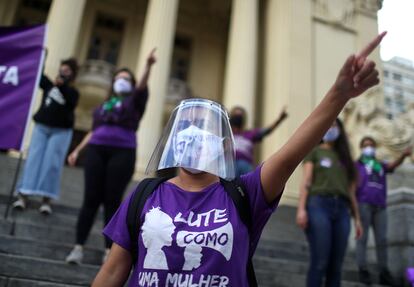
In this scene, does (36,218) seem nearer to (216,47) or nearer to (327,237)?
(327,237)

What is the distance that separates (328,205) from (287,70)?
12061 mm

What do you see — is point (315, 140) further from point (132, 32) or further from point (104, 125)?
point (132, 32)

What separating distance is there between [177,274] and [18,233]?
3.55 m

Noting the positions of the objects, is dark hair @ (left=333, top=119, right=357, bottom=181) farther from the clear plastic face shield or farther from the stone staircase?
the clear plastic face shield

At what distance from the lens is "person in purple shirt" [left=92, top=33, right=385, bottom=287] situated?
1429 millimetres

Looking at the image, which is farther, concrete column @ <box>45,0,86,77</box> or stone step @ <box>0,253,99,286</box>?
concrete column @ <box>45,0,86,77</box>

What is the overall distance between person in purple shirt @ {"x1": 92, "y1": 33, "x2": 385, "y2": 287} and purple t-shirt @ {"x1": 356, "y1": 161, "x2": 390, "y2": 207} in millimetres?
4112

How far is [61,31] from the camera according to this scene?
44.7 ft

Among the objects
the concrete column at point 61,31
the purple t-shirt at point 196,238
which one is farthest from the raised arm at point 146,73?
the concrete column at point 61,31

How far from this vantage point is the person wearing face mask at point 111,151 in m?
3.69

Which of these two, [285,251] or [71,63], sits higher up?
[71,63]

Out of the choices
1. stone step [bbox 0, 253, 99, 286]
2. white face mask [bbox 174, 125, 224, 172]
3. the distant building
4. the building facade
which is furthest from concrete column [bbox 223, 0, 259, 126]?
the distant building

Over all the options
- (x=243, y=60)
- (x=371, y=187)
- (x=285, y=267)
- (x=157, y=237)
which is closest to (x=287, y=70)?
(x=243, y=60)

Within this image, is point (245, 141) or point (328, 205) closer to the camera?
point (328, 205)
